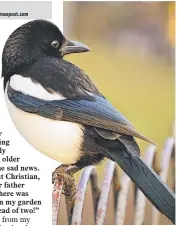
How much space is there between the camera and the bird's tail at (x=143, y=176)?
1531mm

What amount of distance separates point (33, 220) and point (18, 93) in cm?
31

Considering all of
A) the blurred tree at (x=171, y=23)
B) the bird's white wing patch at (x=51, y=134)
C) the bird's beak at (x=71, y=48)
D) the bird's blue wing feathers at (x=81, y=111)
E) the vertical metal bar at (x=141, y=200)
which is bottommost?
the vertical metal bar at (x=141, y=200)

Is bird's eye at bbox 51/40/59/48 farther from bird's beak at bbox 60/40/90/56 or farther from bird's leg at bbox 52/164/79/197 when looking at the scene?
bird's leg at bbox 52/164/79/197

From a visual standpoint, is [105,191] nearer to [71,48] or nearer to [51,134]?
[51,134]

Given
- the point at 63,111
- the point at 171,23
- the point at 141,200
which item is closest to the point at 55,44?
the point at 63,111

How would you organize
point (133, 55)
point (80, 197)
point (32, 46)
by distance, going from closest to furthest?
point (80, 197)
point (32, 46)
point (133, 55)

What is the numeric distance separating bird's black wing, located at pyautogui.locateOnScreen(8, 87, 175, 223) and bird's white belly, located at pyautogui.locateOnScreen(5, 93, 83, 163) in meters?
0.02

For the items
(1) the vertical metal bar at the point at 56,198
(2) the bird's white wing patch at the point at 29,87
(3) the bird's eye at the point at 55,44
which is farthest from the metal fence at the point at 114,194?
(3) the bird's eye at the point at 55,44

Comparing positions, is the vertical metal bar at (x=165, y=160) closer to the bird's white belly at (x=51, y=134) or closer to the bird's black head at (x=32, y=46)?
the bird's white belly at (x=51, y=134)

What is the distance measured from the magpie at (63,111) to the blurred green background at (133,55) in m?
0.06

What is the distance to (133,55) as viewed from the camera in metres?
1.71

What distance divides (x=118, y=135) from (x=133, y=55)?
262 millimetres

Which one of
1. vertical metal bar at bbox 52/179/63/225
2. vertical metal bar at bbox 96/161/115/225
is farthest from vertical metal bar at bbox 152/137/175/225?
vertical metal bar at bbox 52/179/63/225

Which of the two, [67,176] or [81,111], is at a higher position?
[81,111]
